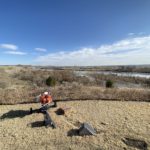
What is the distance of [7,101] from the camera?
873 cm

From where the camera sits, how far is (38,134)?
17.7ft

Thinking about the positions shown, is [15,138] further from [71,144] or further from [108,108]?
[108,108]

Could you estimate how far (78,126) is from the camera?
584cm

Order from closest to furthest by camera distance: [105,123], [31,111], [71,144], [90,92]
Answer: [71,144]
[105,123]
[31,111]
[90,92]

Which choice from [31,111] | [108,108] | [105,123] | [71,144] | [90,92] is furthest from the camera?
[90,92]

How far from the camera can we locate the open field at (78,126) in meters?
4.76

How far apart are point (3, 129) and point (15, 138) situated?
0.82m

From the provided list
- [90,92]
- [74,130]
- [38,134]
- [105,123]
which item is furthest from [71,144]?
[90,92]

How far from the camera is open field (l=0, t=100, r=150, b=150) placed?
4758 millimetres

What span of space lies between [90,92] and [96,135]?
4528 mm

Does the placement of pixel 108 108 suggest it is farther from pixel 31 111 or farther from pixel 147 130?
pixel 31 111

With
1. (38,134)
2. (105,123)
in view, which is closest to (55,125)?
(38,134)

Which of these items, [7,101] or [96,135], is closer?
[96,135]

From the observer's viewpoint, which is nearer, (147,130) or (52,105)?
(147,130)
